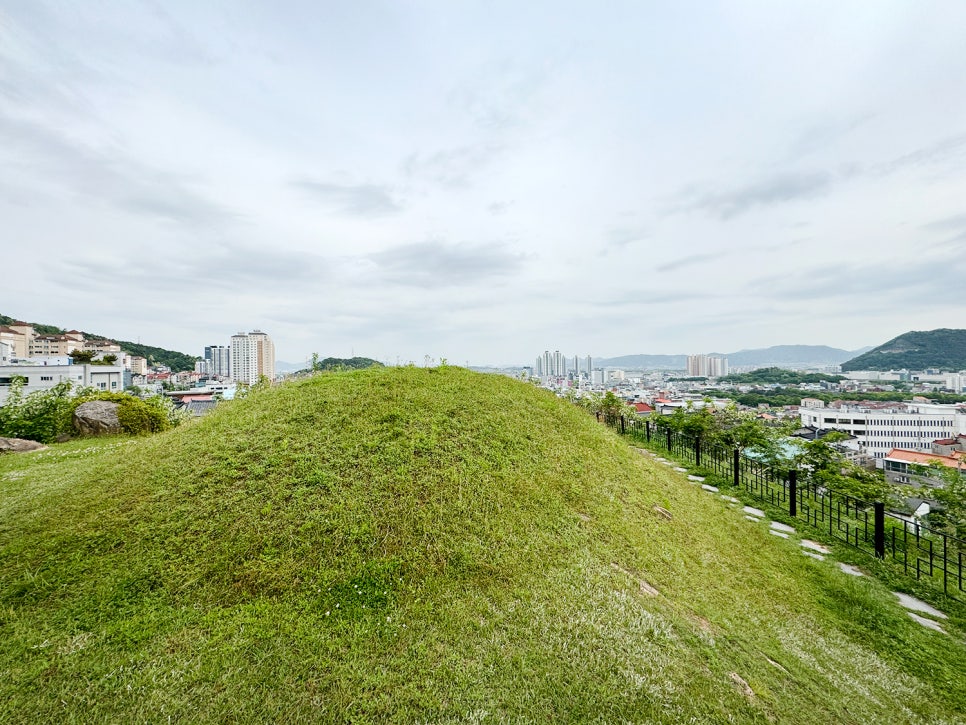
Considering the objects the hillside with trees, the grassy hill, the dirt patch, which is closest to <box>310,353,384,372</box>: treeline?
the grassy hill

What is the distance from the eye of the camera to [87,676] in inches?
87.0

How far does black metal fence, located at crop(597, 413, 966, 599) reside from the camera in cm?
433

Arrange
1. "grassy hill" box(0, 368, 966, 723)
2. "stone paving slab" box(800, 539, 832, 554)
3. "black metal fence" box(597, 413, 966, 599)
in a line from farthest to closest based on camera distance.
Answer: "stone paving slab" box(800, 539, 832, 554) → "black metal fence" box(597, 413, 966, 599) → "grassy hill" box(0, 368, 966, 723)

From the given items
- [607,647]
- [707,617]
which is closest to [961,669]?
[707,617]

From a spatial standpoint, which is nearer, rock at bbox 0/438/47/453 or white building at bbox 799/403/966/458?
rock at bbox 0/438/47/453

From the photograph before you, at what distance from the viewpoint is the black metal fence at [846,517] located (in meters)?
4.33

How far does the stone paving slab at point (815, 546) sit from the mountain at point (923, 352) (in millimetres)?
151275

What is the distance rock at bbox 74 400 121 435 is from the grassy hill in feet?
16.4

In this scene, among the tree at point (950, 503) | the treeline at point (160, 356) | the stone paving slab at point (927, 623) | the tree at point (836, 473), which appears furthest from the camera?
the treeline at point (160, 356)

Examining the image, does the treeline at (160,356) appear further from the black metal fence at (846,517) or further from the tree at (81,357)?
the black metal fence at (846,517)

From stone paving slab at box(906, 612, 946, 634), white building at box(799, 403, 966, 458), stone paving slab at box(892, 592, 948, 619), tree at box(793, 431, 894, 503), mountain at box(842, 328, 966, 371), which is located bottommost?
white building at box(799, 403, 966, 458)

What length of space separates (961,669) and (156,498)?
673 centimetres

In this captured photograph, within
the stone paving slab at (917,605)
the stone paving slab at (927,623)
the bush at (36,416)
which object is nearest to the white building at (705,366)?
the stone paving slab at (917,605)

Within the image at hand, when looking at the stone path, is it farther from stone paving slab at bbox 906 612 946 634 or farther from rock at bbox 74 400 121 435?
rock at bbox 74 400 121 435
